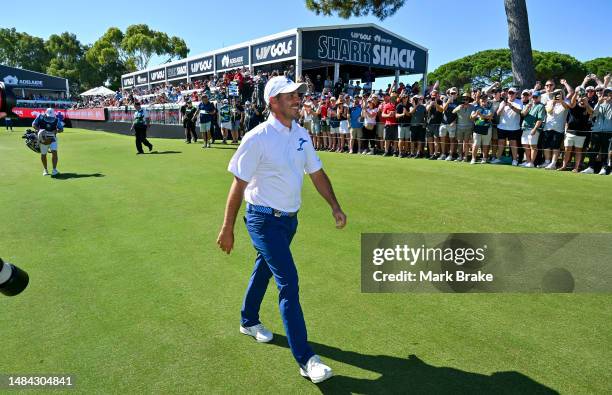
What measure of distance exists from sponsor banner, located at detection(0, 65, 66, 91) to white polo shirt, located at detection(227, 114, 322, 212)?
65.9m

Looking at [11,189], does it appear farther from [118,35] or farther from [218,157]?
[118,35]

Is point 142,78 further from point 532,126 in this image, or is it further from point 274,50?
point 532,126

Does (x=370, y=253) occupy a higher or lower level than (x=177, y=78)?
lower

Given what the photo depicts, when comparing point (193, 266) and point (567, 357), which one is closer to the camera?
point (567, 357)

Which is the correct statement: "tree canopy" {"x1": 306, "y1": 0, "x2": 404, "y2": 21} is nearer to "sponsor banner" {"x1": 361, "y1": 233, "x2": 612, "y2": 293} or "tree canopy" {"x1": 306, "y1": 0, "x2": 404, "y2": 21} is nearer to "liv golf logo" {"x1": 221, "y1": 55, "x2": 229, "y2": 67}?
"liv golf logo" {"x1": 221, "y1": 55, "x2": 229, "y2": 67}

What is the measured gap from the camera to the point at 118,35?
266 feet

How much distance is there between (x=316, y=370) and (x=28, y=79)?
71.2m

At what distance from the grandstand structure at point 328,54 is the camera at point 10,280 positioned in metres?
25.7

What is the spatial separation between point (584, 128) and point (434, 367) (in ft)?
33.3

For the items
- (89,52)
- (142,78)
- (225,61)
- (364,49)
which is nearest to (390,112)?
(364,49)

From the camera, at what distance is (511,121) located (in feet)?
40.0

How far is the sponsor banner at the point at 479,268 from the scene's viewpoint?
14.5 feet

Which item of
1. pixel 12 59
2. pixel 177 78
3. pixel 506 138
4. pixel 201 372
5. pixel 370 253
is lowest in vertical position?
pixel 201 372

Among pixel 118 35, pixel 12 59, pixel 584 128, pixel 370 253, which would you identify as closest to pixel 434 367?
pixel 370 253
